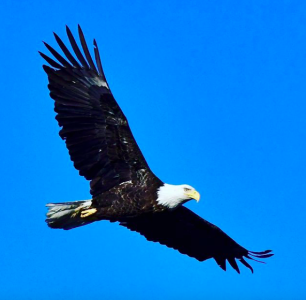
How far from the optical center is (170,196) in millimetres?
11625

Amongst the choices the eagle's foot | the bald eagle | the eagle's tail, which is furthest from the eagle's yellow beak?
the eagle's tail

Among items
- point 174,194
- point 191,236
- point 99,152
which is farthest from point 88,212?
point 191,236

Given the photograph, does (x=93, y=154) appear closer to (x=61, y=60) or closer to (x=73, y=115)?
(x=73, y=115)

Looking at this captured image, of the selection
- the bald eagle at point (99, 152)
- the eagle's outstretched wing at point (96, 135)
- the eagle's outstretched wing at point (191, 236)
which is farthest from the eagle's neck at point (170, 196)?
the eagle's outstretched wing at point (191, 236)

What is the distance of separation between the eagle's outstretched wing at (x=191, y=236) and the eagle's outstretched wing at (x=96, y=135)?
3.73ft

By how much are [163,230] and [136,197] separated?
1780mm

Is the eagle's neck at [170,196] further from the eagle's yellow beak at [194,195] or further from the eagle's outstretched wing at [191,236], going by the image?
the eagle's outstretched wing at [191,236]

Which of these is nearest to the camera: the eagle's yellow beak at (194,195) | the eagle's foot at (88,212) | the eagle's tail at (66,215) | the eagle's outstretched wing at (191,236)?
the eagle's yellow beak at (194,195)

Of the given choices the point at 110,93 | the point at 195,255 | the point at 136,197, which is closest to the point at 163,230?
the point at 195,255

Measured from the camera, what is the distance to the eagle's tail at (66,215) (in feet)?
39.4

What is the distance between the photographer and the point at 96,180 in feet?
38.8

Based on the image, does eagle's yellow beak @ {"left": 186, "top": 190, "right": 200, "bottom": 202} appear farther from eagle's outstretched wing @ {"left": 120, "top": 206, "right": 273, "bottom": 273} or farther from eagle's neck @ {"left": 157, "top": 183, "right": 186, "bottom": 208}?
eagle's outstretched wing @ {"left": 120, "top": 206, "right": 273, "bottom": 273}

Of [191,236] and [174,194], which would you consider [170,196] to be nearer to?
[174,194]

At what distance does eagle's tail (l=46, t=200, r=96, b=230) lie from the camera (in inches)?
473
